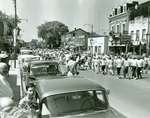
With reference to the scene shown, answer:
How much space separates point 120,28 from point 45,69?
44.6 metres

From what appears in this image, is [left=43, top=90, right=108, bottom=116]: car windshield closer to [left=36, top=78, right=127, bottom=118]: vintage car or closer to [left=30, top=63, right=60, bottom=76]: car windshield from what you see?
[left=36, top=78, right=127, bottom=118]: vintage car

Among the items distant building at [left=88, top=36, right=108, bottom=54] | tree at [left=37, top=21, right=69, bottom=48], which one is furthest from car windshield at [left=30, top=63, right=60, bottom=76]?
tree at [left=37, top=21, right=69, bottom=48]

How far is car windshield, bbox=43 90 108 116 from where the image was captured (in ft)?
20.4

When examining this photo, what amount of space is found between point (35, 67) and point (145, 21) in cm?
3335

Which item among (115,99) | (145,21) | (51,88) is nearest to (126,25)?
(145,21)

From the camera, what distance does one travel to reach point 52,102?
6.28 metres

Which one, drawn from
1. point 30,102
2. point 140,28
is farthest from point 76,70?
point 140,28

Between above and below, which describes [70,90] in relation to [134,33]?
below

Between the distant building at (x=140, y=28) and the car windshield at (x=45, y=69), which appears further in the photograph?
the distant building at (x=140, y=28)

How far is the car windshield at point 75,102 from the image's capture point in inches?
245

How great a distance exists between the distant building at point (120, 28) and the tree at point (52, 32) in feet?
199

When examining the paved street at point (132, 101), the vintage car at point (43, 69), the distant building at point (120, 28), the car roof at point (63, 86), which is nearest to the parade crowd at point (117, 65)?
the paved street at point (132, 101)

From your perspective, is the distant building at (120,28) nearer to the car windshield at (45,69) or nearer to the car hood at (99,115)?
the car windshield at (45,69)

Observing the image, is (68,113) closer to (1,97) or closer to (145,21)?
(1,97)
